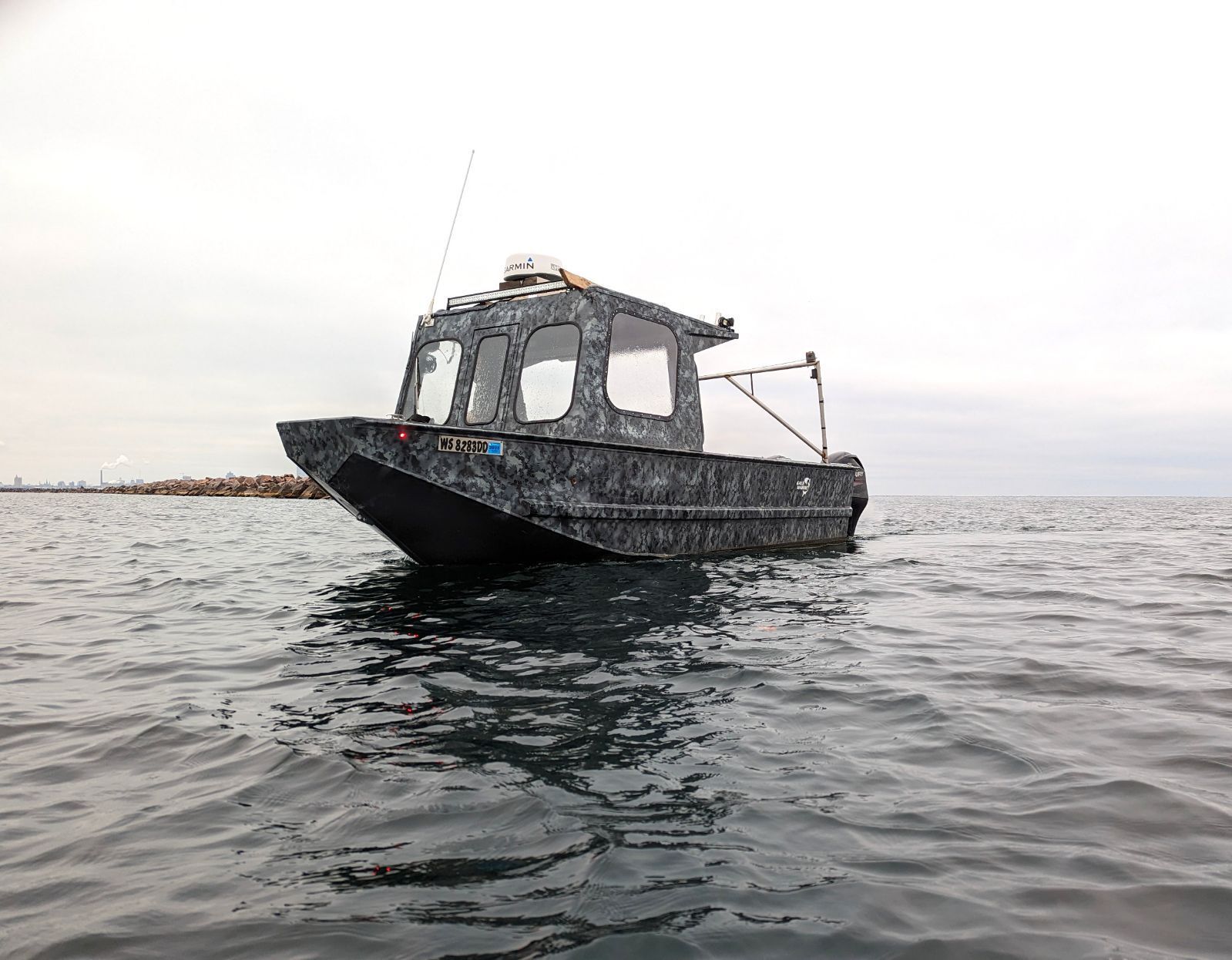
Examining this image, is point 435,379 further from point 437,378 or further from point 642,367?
point 642,367

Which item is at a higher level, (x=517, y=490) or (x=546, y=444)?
(x=546, y=444)

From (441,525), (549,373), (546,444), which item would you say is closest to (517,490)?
(546,444)

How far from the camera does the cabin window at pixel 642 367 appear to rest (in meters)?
8.32

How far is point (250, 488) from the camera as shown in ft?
151

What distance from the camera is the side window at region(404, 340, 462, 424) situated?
8.68 metres

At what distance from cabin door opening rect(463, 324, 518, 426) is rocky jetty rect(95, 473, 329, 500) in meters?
29.0

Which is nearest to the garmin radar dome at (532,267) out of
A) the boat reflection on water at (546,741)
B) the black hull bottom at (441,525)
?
the black hull bottom at (441,525)

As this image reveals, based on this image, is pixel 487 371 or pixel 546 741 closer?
pixel 546 741

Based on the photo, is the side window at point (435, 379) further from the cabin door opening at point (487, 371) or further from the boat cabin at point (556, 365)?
the cabin door opening at point (487, 371)

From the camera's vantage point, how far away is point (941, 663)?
14.1 feet

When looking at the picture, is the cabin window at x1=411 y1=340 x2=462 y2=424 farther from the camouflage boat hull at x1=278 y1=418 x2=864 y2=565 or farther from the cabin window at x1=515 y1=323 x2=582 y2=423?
the camouflage boat hull at x1=278 y1=418 x2=864 y2=565

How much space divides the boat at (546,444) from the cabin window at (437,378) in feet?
0.06

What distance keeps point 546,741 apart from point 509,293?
651cm

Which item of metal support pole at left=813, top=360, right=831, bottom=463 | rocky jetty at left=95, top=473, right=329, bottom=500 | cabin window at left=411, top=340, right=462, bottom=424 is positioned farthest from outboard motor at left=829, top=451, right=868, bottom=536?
rocky jetty at left=95, top=473, right=329, bottom=500
